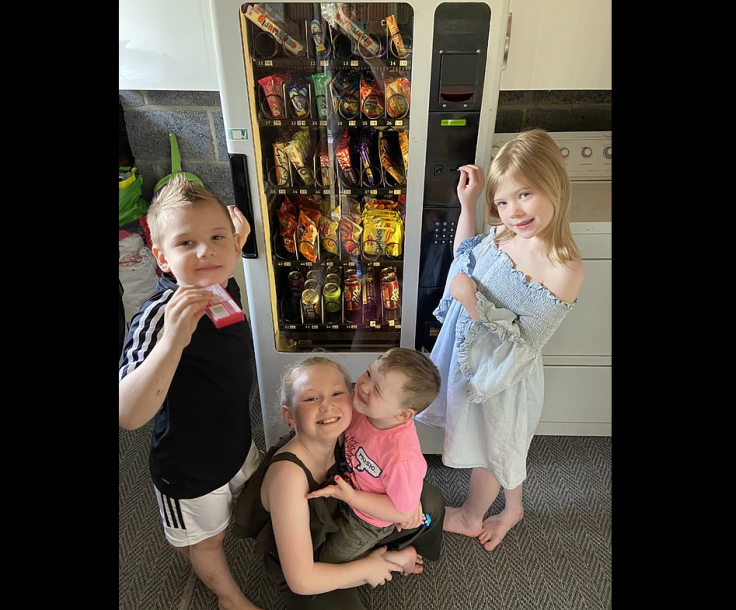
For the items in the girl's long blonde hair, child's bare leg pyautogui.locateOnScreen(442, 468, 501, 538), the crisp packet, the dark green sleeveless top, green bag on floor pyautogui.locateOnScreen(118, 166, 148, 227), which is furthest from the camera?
green bag on floor pyautogui.locateOnScreen(118, 166, 148, 227)

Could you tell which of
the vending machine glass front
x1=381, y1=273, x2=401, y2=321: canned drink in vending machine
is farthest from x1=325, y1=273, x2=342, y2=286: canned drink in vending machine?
x1=381, y1=273, x2=401, y2=321: canned drink in vending machine

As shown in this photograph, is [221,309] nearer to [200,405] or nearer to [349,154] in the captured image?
[200,405]

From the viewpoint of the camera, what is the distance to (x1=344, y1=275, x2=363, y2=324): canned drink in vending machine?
5.70 feet

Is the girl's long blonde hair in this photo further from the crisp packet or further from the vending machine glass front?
the crisp packet

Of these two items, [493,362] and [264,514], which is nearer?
[264,514]

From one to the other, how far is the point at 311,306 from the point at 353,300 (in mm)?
147

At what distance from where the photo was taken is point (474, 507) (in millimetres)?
1616

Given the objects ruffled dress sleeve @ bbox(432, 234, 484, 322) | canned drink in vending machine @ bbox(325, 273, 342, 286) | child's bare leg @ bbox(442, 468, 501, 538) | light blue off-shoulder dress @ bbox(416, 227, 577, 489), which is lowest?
child's bare leg @ bbox(442, 468, 501, 538)

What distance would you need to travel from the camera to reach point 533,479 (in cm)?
186

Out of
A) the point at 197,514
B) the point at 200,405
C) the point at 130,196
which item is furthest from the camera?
the point at 130,196

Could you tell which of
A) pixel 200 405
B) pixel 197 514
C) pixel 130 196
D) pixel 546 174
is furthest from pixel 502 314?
pixel 130 196
